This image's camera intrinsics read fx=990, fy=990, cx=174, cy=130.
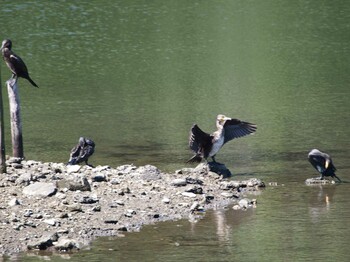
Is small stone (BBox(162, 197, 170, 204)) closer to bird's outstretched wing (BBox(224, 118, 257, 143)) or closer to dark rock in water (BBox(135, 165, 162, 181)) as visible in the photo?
dark rock in water (BBox(135, 165, 162, 181))

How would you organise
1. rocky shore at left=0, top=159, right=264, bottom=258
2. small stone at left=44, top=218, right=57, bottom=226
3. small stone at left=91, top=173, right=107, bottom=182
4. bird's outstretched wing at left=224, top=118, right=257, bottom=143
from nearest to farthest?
rocky shore at left=0, top=159, right=264, bottom=258 < small stone at left=44, top=218, right=57, bottom=226 < small stone at left=91, top=173, right=107, bottom=182 < bird's outstretched wing at left=224, top=118, right=257, bottom=143

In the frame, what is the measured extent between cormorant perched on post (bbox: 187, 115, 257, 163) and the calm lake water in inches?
29.9

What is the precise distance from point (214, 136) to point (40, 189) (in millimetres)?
4492

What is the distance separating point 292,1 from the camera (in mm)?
53281

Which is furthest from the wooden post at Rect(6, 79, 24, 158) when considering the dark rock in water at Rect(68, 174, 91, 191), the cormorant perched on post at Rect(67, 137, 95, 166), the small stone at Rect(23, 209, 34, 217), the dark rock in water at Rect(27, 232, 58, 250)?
the dark rock in water at Rect(27, 232, 58, 250)

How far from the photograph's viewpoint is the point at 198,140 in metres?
19.5

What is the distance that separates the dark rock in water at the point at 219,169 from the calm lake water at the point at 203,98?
→ 0.54 m

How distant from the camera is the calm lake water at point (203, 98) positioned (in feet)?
51.1

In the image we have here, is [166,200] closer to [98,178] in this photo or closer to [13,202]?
[98,178]

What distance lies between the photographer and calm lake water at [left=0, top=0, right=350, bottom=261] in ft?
51.1

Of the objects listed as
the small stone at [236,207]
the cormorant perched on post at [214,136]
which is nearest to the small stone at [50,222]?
the small stone at [236,207]

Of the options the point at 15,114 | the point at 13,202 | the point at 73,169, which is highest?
the point at 15,114

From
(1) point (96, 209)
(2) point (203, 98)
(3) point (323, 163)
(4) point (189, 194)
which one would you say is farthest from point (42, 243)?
(2) point (203, 98)

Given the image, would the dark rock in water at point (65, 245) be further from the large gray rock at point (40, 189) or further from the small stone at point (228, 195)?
the small stone at point (228, 195)
